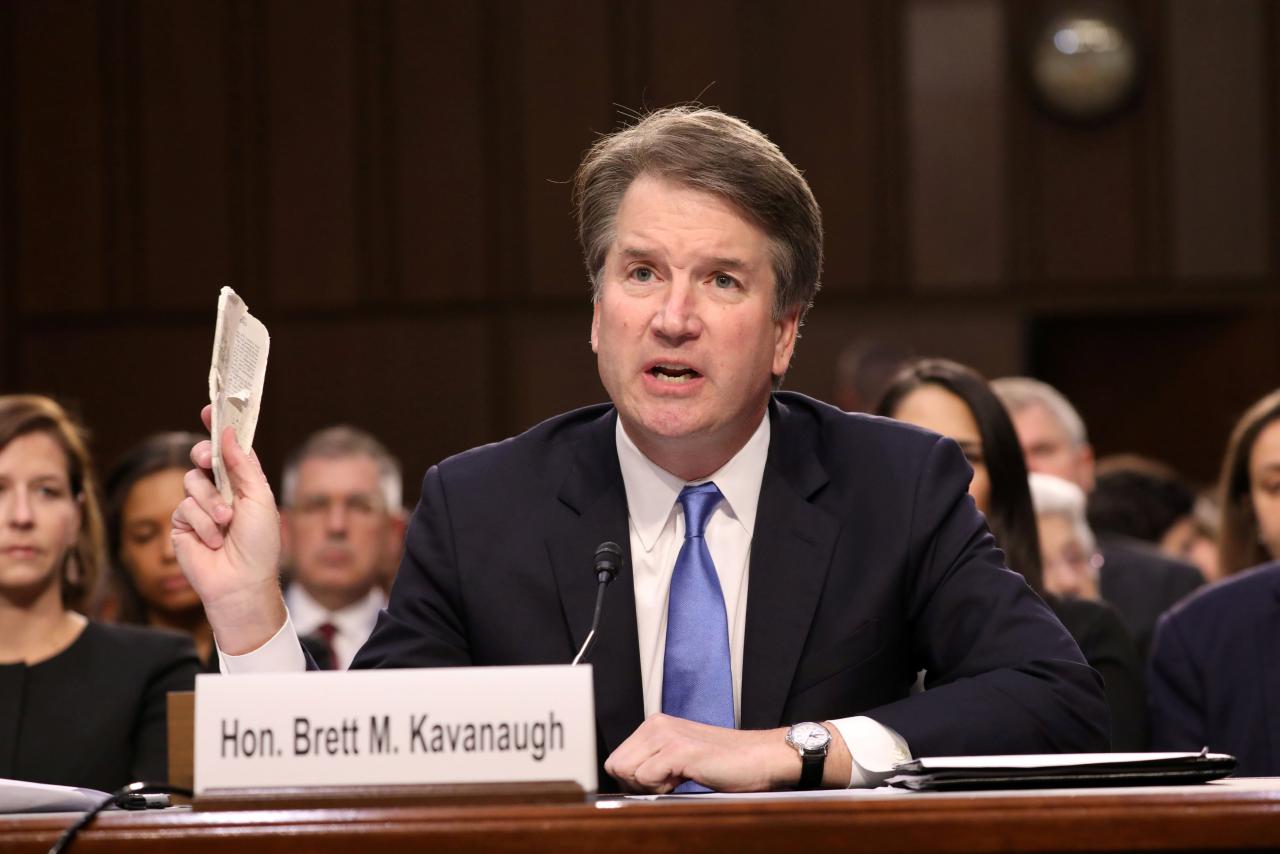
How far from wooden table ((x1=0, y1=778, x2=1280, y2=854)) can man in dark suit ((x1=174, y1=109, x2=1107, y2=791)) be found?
2.15ft

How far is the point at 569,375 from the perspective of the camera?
29.3 ft

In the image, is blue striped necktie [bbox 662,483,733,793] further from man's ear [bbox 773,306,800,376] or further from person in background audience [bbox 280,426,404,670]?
person in background audience [bbox 280,426,404,670]

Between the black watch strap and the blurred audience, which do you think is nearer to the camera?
the black watch strap

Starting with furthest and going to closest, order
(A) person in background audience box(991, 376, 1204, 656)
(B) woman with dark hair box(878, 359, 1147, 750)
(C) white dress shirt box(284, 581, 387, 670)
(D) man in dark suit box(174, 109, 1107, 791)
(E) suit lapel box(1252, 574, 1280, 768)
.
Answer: (C) white dress shirt box(284, 581, 387, 670) < (A) person in background audience box(991, 376, 1204, 656) < (B) woman with dark hair box(878, 359, 1147, 750) < (E) suit lapel box(1252, 574, 1280, 768) < (D) man in dark suit box(174, 109, 1107, 791)

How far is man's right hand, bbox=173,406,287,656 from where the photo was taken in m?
2.18

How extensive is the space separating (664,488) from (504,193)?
667 cm

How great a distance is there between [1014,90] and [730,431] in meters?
6.78

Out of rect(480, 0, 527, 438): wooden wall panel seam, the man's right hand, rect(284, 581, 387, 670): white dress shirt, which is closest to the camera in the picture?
the man's right hand

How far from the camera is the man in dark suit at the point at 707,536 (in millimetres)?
2289

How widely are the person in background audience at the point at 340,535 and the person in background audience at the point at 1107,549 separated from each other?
2009 millimetres

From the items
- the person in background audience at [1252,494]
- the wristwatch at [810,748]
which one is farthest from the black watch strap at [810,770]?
the person in background audience at [1252,494]

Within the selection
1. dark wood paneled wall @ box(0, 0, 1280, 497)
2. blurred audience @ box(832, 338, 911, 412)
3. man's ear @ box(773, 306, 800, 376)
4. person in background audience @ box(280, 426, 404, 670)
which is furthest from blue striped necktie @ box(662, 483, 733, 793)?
dark wood paneled wall @ box(0, 0, 1280, 497)

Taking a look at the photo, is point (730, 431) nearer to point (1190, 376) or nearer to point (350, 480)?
point (350, 480)

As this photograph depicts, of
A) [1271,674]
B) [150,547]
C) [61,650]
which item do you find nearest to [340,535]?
[150,547]
